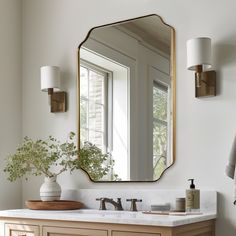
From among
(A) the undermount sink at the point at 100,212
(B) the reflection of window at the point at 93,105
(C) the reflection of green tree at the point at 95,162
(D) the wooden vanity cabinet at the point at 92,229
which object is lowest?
(D) the wooden vanity cabinet at the point at 92,229

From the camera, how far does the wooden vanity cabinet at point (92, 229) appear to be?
95.8 inches

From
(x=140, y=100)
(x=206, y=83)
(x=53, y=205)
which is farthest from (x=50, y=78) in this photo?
(x=206, y=83)

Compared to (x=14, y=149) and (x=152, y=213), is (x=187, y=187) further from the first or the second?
(x=14, y=149)

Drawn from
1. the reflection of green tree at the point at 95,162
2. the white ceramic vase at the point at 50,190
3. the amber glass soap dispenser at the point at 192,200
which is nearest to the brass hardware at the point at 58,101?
the reflection of green tree at the point at 95,162

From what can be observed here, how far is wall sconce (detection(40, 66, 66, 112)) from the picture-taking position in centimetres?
348

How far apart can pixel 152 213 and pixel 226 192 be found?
0.45m

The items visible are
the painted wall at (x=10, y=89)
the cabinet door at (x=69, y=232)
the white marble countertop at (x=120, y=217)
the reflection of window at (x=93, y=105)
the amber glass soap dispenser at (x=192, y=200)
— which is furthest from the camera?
the painted wall at (x=10, y=89)

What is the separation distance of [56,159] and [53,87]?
1.71 ft

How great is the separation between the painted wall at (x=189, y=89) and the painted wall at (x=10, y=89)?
0.23 m

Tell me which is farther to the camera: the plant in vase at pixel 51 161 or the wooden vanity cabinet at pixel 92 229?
the plant in vase at pixel 51 161

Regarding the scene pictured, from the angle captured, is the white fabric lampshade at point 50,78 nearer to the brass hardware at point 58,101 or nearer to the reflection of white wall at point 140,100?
the brass hardware at point 58,101

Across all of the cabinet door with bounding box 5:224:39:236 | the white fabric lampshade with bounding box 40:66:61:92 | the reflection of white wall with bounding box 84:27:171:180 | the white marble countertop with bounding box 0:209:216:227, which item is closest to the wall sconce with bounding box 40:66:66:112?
the white fabric lampshade with bounding box 40:66:61:92

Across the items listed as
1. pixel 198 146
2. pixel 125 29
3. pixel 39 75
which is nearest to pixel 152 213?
pixel 198 146

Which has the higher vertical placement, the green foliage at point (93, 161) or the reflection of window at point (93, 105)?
the reflection of window at point (93, 105)
